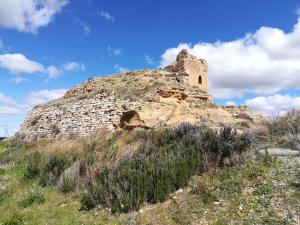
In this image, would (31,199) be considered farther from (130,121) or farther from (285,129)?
(130,121)

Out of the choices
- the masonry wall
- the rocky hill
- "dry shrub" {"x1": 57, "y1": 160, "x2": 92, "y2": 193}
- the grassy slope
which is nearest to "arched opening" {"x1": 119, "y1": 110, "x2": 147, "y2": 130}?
the rocky hill

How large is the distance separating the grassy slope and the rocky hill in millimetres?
11420

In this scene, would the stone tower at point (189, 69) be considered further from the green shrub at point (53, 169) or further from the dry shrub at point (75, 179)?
the dry shrub at point (75, 179)

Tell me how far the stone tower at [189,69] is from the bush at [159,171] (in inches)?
693

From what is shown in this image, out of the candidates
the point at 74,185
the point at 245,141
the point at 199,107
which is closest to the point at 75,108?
the point at 199,107

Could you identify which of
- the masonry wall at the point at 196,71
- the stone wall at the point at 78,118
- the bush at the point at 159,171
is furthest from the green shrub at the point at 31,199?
the masonry wall at the point at 196,71

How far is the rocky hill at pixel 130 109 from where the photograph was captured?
1920 cm

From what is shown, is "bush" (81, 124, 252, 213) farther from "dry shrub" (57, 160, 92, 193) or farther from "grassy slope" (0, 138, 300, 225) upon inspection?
"dry shrub" (57, 160, 92, 193)

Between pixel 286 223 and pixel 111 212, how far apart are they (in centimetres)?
292

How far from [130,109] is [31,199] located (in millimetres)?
12061

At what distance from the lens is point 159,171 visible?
6781 millimetres

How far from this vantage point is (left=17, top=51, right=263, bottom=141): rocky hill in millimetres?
19203

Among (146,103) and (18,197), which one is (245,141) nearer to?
(18,197)

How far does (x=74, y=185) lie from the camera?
8.03 metres
